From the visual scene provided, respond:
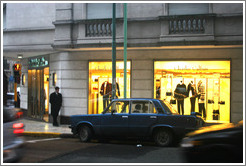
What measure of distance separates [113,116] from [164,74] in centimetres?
491

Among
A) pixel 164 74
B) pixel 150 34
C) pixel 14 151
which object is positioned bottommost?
pixel 14 151

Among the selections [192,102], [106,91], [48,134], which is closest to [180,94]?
[192,102]

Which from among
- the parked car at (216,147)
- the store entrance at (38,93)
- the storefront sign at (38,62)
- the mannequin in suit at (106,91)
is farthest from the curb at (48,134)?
the parked car at (216,147)

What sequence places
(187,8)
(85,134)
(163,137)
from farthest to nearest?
1. (187,8)
2. (85,134)
3. (163,137)

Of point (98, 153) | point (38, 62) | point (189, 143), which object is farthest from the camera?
point (38, 62)

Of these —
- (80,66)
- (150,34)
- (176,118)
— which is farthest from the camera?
(80,66)

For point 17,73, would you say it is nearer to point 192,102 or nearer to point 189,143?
point 192,102

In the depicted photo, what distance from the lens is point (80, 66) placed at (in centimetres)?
1592

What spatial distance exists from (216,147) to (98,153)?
12.4ft

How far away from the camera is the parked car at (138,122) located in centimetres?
1019

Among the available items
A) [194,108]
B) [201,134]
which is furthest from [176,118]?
[194,108]

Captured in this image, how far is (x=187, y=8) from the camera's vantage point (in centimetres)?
1464

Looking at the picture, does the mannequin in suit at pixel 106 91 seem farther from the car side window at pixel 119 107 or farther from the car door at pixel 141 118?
the car door at pixel 141 118

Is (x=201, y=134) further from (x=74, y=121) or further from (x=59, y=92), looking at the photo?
(x=59, y=92)
